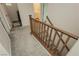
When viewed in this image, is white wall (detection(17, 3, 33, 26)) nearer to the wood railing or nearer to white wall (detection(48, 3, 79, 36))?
the wood railing

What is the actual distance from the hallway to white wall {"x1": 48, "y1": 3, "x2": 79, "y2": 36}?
989mm

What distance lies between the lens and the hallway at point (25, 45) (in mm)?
3328

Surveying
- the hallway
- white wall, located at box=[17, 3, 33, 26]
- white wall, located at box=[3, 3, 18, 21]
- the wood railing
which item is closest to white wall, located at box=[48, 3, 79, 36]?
the wood railing

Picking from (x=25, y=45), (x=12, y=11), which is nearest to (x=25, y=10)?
(x=12, y=11)

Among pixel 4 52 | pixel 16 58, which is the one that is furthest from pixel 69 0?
pixel 4 52

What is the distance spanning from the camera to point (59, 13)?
348 cm

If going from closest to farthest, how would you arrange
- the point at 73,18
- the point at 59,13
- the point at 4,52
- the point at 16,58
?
the point at 16,58, the point at 4,52, the point at 73,18, the point at 59,13

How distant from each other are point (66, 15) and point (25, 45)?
1.57 m

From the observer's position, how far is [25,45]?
3.66 metres

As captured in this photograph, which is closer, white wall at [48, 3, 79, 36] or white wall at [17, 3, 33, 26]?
white wall at [48, 3, 79, 36]

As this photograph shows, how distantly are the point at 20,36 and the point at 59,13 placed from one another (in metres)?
1.63

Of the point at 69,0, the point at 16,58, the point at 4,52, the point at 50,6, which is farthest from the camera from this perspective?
the point at 50,6

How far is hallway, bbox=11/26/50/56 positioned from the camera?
10.9 ft

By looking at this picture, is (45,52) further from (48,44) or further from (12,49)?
(12,49)
